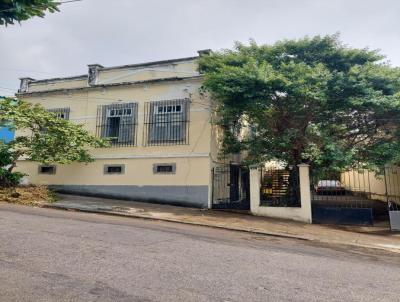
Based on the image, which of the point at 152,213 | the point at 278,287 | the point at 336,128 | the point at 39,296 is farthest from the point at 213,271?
the point at 336,128

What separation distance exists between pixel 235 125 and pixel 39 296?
11270mm

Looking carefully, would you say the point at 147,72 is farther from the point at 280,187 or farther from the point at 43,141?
the point at 280,187

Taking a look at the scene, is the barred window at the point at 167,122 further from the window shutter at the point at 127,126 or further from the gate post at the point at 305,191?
the gate post at the point at 305,191

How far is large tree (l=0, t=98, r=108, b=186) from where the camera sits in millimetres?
13523

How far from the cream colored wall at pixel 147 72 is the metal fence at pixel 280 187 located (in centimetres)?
542

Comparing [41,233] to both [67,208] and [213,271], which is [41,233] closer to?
[213,271]

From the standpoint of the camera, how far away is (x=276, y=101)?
1221 centimetres

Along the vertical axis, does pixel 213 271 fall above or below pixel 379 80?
below

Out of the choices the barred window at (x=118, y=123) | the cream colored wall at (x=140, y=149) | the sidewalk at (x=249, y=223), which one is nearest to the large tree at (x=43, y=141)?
the barred window at (x=118, y=123)

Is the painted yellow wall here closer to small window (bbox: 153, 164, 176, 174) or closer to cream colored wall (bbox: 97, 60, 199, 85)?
small window (bbox: 153, 164, 176, 174)

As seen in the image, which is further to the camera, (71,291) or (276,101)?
(276,101)

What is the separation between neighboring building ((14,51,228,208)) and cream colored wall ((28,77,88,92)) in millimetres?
69

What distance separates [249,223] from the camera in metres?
10.8

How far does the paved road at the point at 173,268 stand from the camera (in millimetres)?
4094
